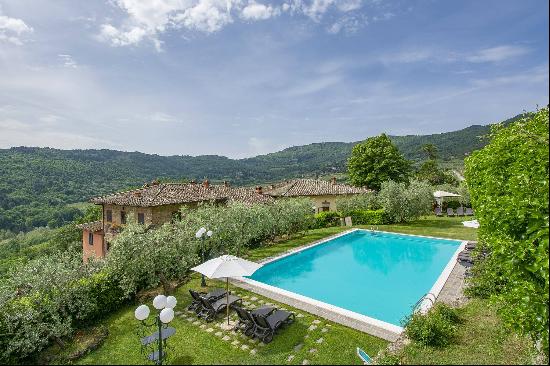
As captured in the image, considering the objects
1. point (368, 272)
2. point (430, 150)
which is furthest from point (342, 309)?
point (430, 150)

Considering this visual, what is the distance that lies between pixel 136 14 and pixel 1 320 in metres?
10.1

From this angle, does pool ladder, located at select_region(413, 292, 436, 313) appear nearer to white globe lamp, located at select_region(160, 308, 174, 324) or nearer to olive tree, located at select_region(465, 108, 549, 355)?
olive tree, located at select_region(465, 108, 549, 355)

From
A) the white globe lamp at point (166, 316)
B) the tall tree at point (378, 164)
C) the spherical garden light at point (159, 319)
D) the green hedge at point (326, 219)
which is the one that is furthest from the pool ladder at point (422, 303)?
the tall tree at point (378, 164)

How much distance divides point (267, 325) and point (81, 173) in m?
78.7

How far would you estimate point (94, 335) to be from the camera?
9.66m

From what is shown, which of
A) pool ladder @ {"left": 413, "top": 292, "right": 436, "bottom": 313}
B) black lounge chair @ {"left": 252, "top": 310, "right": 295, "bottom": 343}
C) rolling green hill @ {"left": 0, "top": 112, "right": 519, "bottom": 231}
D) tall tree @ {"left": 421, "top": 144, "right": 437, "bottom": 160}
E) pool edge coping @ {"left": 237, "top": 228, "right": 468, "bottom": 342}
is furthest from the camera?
tall tree @ {"left": 421, "top": 144, "right": 437, "bottom": 160}

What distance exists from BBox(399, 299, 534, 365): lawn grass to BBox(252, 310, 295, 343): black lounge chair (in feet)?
11.1

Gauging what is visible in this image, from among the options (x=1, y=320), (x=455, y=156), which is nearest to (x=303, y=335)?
(x=1, y=320)

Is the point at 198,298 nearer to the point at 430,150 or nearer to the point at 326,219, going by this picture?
the point at 326,219

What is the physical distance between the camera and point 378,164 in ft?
142

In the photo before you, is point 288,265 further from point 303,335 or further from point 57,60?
point 57,60

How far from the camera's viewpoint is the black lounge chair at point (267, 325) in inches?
351

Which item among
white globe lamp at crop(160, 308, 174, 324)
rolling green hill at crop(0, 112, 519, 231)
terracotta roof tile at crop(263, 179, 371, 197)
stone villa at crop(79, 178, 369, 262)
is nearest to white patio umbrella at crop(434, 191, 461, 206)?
rolling green hill at crop(0, 112, 519, 231)

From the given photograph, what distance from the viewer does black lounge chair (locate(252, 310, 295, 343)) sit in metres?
8.91
